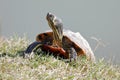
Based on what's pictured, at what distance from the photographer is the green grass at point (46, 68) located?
484cm

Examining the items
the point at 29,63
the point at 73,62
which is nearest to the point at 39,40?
the point at 73,62

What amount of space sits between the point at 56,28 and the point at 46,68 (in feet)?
3.35

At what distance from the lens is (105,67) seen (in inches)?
242

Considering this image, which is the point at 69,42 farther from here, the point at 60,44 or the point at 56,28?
the point at 56,28

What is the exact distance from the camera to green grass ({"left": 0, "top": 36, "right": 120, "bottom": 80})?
4.84 m

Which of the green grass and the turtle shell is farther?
the turtle shell

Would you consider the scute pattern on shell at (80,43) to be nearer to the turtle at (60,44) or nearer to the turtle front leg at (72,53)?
the turtle at (60,44)

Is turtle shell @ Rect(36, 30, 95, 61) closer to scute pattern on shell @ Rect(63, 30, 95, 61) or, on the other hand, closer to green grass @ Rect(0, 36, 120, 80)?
scute pattern on shell @ Rect(63, 30, 95, 61)

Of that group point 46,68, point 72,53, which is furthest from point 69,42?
point 46,68

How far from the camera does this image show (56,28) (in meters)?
6.30

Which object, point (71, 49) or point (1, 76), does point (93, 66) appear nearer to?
point (71, 49)

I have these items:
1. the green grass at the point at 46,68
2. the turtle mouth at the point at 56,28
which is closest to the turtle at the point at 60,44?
the turtle mouth at the point at 56,28

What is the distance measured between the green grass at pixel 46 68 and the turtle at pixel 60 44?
0.22 meters

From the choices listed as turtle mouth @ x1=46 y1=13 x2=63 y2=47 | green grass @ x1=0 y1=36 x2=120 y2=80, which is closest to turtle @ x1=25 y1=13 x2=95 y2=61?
turtle mouth @ x1=46 y1=13 x2=63 y2=47
